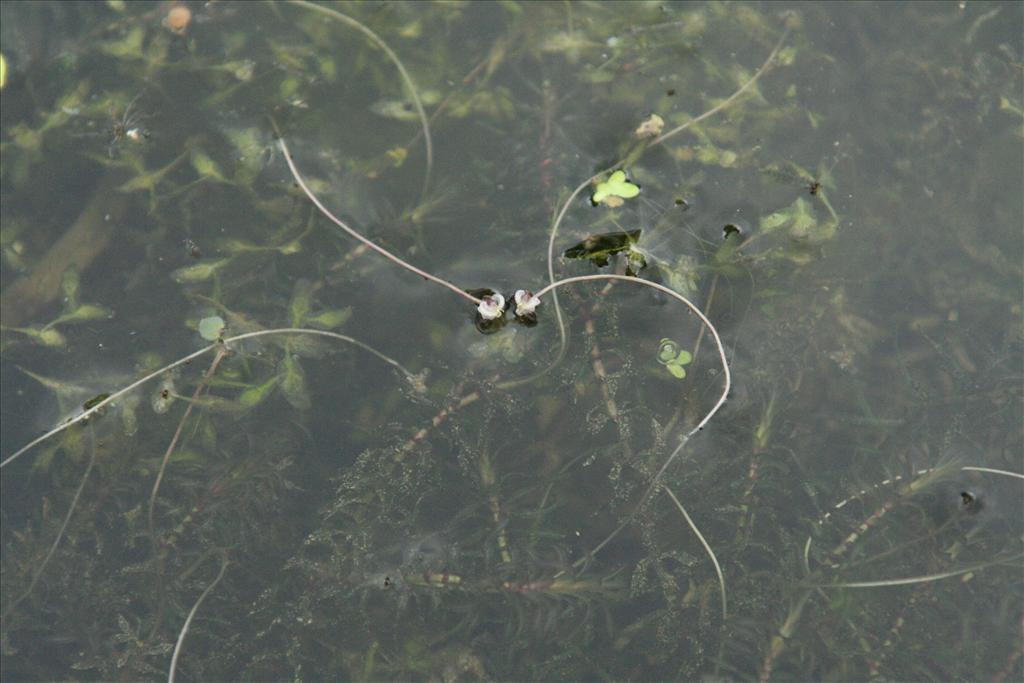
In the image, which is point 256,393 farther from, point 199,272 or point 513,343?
point 513,343

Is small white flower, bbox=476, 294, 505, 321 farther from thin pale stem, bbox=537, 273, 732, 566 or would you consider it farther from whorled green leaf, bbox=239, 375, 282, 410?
whorled green leaf, bbox=239, 375, 282, 410

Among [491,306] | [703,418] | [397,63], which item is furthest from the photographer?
[397,63]

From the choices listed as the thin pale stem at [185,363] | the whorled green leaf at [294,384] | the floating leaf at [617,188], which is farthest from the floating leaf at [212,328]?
the floating leaf at [617,188]

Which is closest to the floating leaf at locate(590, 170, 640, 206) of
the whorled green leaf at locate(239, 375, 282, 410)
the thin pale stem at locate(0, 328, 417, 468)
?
the thin pale stem at locate(0, 328, 417, 468)

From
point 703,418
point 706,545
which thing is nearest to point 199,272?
point 703,418

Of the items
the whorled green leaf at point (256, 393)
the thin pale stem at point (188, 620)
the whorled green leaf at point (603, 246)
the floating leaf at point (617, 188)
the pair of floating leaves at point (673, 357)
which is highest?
the floating leaf at point (617, 188)

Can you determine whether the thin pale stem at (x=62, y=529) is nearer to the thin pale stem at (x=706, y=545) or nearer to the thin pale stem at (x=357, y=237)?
the thin pale stem at (x=357, y=237)

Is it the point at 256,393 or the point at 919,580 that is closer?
the point at 919,580
